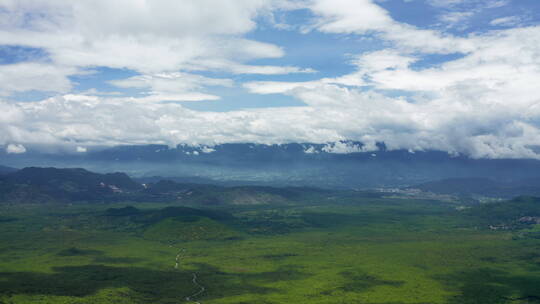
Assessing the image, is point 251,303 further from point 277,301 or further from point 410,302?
point 410,302

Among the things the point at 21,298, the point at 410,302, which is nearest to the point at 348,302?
the point at 410,302

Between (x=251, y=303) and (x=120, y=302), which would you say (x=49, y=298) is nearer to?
(x=120, y=302)

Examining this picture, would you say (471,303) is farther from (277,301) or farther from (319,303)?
(277,301)

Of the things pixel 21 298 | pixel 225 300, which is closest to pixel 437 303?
pixel 225 300

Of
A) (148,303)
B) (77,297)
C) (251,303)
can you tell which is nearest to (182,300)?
(148,303)

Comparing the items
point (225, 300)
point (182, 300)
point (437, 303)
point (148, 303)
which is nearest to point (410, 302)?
point (437, 303)

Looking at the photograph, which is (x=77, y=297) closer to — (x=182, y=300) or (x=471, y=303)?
(x=182, y=300)
